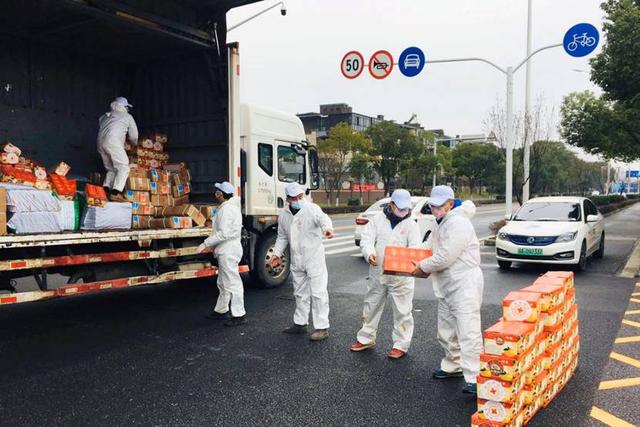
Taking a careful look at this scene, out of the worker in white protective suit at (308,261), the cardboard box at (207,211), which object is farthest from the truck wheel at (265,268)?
the worker in white protective suit at (308,261)

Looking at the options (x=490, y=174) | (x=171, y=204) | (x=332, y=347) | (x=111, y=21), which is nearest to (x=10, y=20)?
(x=111, y=21)

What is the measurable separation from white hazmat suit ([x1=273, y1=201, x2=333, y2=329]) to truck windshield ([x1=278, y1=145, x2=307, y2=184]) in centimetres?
315

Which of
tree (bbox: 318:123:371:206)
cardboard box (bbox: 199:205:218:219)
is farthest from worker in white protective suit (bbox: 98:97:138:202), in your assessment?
tree (bbox: 318:123:371:206)

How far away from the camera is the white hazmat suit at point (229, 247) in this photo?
649 cm

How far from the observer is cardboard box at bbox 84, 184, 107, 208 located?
20.4ft

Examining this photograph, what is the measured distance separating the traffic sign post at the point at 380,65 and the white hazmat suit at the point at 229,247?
854 centimetres

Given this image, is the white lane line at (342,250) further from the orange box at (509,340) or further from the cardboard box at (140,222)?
the orange box at (509,340)

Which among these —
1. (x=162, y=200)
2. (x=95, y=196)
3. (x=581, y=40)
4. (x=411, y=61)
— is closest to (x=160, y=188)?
(x=162, y=200)

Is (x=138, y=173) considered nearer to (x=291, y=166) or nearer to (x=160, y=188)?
(x=160, y=188)

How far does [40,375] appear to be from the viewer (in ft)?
15.7

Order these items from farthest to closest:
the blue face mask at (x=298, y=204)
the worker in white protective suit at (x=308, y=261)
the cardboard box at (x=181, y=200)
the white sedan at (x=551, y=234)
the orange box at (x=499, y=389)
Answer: the white sedan at (x=551, y=234), the cardboard box at (x=181, y=200), the blue face mask at (x=298, y=204), the worker in white protective suit at (x=308, y=261), the orange box at (x=499, y=389)

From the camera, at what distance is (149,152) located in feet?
26.5

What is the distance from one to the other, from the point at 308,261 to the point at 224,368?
5.26ft

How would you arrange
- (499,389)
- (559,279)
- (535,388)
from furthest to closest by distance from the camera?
(559,279)
(535,388)
(499,389)
